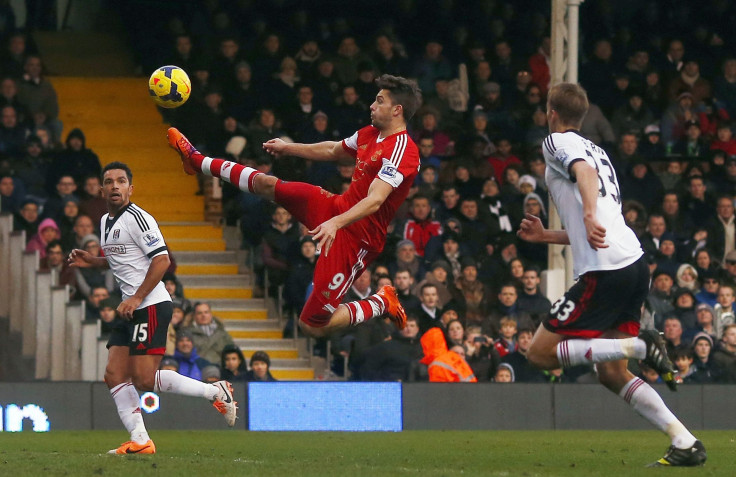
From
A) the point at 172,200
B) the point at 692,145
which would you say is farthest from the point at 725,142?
the point at 172,200

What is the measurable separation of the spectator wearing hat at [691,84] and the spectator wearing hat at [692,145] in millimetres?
930

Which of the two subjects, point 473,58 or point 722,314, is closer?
point 722,314

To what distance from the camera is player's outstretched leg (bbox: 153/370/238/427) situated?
34.6ft

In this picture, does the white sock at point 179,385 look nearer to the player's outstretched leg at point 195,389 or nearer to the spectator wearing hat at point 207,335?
the player's outstretched leg at point 195,389

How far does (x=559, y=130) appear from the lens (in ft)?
29.5

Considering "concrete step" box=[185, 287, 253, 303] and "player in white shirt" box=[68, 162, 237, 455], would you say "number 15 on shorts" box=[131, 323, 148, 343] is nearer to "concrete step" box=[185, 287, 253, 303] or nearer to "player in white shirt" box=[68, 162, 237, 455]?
"player in white shirt" box=[68, 162, 237, 455]

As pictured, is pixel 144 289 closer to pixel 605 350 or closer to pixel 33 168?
pixel 605 350

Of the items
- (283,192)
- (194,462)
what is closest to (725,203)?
(283,192)

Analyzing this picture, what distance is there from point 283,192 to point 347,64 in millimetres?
9967

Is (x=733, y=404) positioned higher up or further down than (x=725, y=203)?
further down

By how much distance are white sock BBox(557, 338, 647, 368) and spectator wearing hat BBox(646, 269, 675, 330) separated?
8263mm

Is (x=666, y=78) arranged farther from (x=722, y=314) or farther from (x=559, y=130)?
(x=559, y=130)

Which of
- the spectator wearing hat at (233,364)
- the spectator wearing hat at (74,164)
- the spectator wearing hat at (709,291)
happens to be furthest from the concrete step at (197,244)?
the spectator wearing hat at (709,291)

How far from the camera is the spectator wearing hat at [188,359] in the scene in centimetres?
1537
